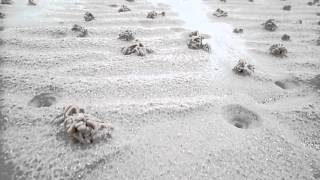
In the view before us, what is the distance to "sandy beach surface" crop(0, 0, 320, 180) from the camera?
2.09 metres

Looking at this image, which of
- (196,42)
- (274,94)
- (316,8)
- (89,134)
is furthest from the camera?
(316,8)

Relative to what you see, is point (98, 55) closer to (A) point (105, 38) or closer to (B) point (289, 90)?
(A) point (105, 38)

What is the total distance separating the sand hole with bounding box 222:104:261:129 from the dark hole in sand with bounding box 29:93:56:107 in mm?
1497

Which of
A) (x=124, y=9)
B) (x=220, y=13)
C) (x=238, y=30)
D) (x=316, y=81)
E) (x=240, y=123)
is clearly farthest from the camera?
(x=220, y=13)

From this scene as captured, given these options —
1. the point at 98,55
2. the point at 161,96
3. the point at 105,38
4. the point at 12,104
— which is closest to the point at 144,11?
the point at 105,38

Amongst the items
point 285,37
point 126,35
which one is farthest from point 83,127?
point 285,37

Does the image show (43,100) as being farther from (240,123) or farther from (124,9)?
(124,9)

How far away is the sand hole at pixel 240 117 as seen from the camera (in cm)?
254

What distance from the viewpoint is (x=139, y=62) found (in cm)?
316

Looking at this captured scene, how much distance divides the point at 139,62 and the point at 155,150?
1.23 metres

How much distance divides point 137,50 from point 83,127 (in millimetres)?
1361

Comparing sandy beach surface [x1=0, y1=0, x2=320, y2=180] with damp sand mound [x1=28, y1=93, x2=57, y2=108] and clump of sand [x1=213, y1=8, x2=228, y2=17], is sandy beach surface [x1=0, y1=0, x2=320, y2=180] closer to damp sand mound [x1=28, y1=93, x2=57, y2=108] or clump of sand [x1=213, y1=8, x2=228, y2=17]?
damp sand mound [x1=28, y1=93, x2=57, y2=108]

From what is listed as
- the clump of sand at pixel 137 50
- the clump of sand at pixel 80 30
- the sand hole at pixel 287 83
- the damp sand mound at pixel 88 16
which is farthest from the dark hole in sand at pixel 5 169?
the sand hole at pixel 287 83

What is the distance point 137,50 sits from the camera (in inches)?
128
